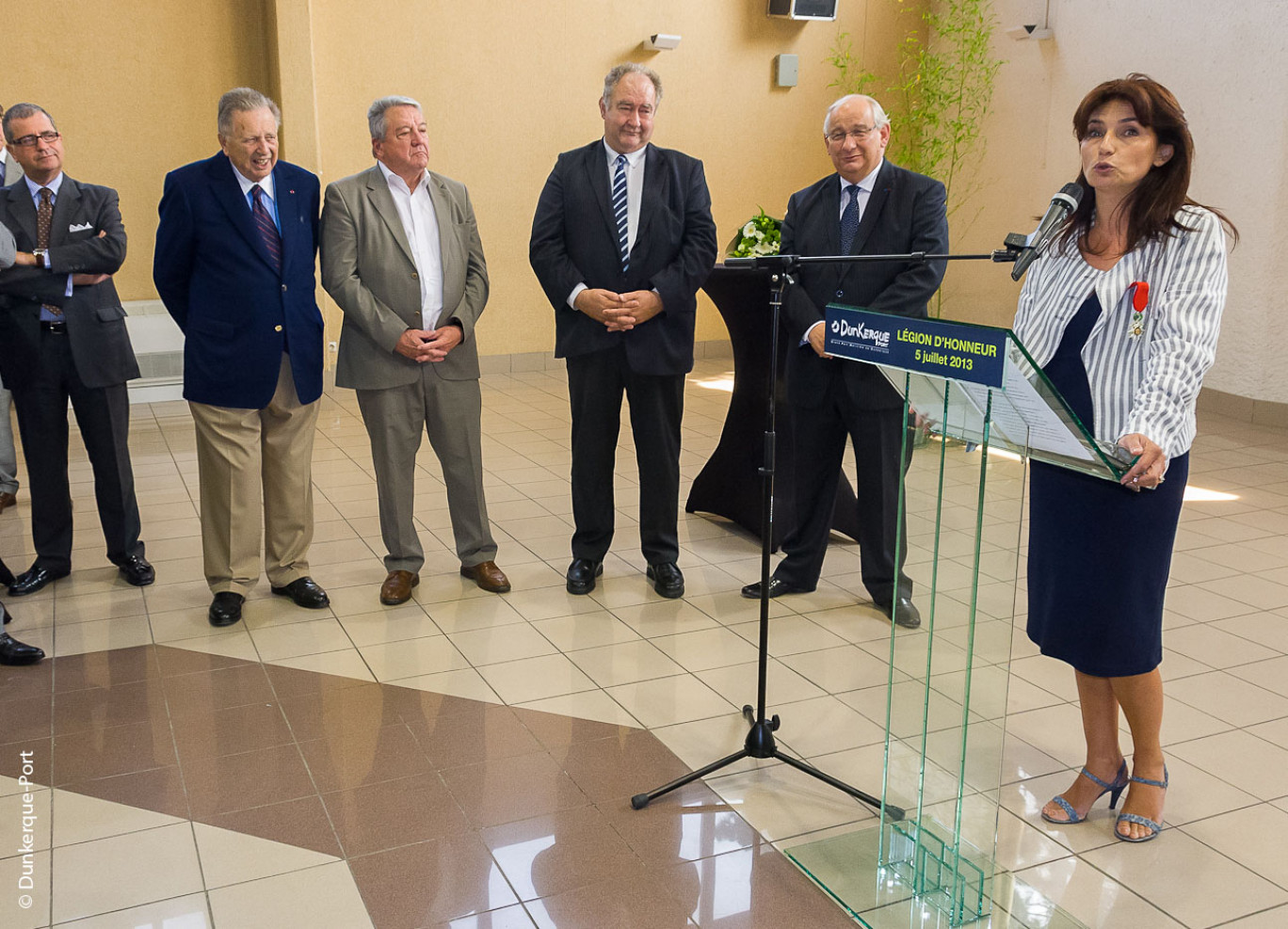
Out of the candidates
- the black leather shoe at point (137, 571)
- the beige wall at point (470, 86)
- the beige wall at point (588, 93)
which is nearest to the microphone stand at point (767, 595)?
the black leather shoe at point (137, 571)

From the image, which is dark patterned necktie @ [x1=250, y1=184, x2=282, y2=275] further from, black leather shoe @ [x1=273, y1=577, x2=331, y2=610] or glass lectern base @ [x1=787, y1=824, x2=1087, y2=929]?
glass lectern base @ [x1=787, y1=824, x2=1087, y2=929]

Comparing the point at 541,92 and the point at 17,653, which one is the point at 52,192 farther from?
the point at 541,92

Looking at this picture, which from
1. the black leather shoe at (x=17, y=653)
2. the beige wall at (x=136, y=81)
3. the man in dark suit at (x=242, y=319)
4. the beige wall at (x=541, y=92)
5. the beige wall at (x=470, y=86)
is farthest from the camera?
the beige wall at (x=541, y=92)

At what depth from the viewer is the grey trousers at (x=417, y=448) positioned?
13.5 ft

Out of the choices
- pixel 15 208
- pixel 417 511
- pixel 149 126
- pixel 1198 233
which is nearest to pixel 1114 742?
pixel 1198 233

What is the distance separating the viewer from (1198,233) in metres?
2.33

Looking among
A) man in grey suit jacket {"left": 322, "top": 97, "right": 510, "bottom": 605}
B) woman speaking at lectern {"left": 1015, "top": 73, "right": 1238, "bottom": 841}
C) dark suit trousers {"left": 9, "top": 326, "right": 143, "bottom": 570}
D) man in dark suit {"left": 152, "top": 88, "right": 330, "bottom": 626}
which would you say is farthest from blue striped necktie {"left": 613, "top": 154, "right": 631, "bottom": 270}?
dark suit trousers {"left": 9, "top": 326, "right": 143, "bottom": 570}

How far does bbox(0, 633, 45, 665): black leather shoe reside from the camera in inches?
139

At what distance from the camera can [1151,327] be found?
2367mm

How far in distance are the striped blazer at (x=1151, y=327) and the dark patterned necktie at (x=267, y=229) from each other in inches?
99.2

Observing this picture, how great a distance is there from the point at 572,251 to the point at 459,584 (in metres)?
1.34

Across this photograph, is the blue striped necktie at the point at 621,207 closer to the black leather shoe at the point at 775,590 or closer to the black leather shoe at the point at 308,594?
the black leather shoe at the point at 775,590

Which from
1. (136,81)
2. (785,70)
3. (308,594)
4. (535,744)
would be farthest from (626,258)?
(785,70)

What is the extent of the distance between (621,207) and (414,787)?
85.6 inches
